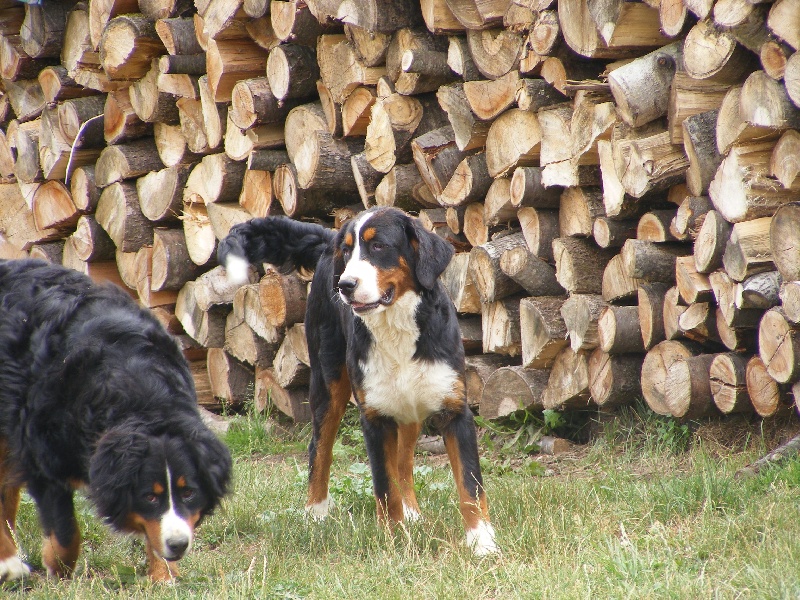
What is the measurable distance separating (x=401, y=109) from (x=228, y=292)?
6.39 feet

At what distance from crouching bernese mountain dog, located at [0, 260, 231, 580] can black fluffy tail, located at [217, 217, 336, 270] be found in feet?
2.80

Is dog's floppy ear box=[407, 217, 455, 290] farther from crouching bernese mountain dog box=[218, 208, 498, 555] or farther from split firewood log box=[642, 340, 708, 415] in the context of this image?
split firewood log box=[642, 340, 708, 415]

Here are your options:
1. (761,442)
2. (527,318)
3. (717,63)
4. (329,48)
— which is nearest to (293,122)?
(329,48)

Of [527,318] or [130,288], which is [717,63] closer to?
[527,318]

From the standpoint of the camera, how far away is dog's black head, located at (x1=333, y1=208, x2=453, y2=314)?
394 centimetres

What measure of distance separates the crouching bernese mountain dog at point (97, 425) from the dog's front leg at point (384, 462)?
0.78 metres

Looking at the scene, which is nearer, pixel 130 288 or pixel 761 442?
pixel 761 442

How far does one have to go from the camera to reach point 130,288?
7.52 metres

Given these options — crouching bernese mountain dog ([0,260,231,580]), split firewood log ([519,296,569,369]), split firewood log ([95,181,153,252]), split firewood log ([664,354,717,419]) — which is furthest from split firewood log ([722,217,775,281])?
split firewood log ([95,181,153,252])

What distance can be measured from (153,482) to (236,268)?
1.45 meters

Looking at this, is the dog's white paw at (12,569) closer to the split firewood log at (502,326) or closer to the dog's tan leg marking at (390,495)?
the dog's tan leg marking at (390,495)

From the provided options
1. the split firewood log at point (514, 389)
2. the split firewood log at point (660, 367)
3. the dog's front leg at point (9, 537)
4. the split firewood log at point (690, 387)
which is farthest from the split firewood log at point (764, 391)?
the dog's front leg at point (9, 537)

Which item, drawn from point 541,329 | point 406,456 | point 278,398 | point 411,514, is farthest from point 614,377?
point 278,398

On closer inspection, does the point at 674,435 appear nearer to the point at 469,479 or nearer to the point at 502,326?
the point at 502,326
